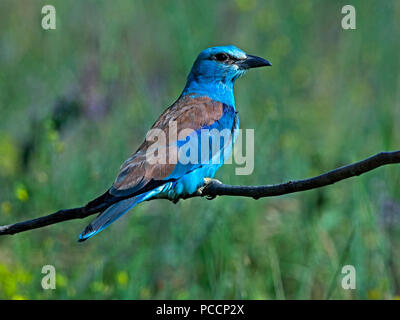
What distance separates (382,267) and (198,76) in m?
1.52

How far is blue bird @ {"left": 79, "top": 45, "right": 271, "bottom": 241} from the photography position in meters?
3.00

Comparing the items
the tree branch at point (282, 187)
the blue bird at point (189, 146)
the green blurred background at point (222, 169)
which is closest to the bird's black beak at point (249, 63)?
the blue bird at point (189, 146)

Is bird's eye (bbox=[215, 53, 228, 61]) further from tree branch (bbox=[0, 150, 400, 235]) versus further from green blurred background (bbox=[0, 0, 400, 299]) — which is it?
tree branch (bbox=[0, 150, 400, 235])

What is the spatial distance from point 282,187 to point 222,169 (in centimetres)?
237

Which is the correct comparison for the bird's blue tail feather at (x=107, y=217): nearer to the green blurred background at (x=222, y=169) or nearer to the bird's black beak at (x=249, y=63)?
the green blurred background at (x=222, y=169)

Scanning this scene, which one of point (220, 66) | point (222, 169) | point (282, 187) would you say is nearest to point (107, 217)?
point (282, 187)

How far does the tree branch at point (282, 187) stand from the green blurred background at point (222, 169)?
48.8 inches

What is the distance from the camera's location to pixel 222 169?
4.81 m

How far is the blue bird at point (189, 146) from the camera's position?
2998 millimetres

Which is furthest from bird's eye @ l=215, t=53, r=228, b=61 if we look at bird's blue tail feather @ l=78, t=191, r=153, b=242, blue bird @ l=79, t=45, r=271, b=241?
bird's blue tail feather @ l=78, t=191, r=153, b=242

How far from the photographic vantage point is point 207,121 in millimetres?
3766

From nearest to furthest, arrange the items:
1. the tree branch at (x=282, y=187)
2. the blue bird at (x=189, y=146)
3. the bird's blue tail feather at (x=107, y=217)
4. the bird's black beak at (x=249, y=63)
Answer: the tree branch at (x=282, y=187)
the bird's blue tail feather at (x=107, y=217)
the blue bird at (x=189, y=146)
the bird's black beak at (x=249, y=63)

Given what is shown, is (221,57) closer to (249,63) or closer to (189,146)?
(249,63)
